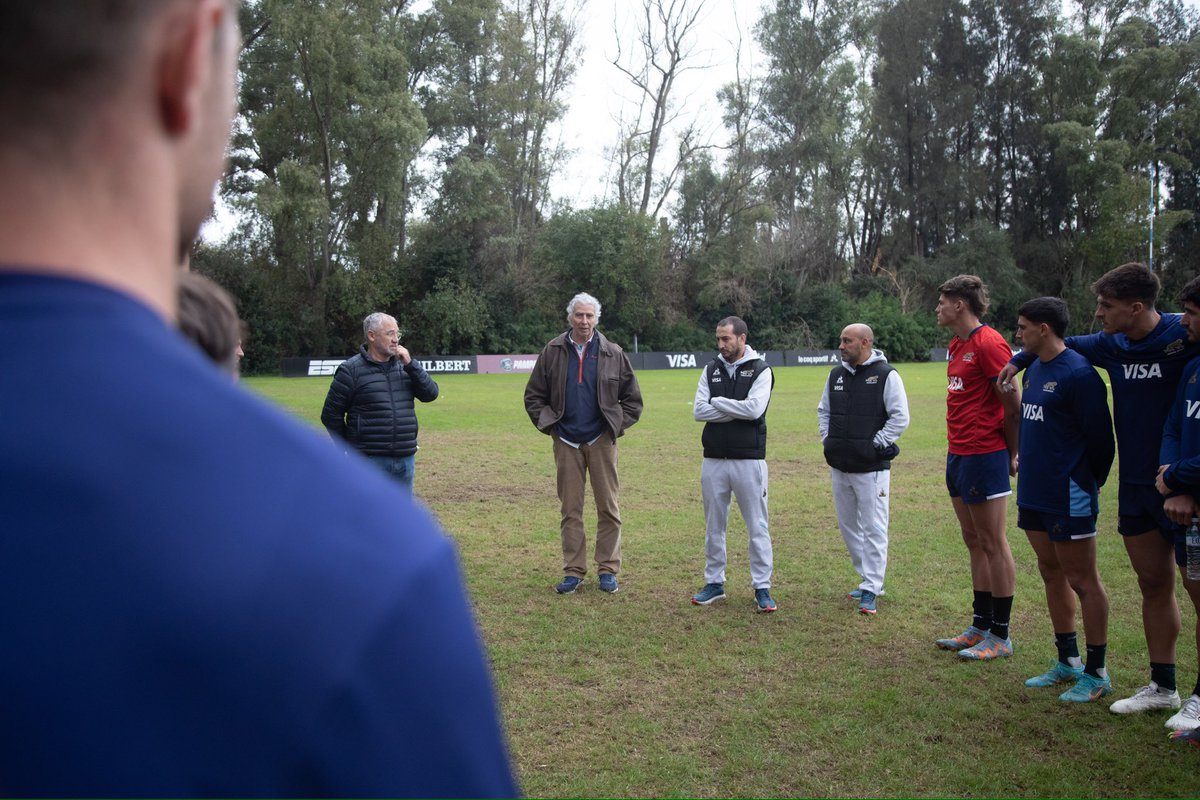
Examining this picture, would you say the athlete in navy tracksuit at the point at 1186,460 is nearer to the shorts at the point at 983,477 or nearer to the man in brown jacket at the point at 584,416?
the shorts at the point at 983,477

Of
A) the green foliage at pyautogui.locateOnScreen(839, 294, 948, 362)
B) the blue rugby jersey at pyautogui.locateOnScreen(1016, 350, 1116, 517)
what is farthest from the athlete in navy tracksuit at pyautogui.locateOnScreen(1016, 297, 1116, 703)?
Answer: the green foliage at pyautogui.locateOnScreen(839, 294, 948, 362)

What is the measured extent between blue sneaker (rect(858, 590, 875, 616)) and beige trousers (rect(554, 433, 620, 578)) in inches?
82.3

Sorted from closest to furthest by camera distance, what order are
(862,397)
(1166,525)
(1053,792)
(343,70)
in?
1. (1053,792)
2. (1166,525)
3. (862,397)
4. (343,70)

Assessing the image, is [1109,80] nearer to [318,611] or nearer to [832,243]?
[832,243]

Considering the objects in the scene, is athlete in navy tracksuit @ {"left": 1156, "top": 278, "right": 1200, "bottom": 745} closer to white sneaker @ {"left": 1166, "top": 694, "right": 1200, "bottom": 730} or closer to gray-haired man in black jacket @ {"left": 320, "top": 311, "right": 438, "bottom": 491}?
white sneaker @ {"left": 1166, "top": 694, "right": 1200, "bottom": 730}

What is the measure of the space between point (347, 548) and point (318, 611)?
0.16ft

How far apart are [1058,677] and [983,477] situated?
1.36 m

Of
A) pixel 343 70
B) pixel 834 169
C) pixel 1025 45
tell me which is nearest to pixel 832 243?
pixel 834 169

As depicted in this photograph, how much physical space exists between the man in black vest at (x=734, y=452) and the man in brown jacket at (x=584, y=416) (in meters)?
0.80

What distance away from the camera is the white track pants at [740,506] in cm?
759

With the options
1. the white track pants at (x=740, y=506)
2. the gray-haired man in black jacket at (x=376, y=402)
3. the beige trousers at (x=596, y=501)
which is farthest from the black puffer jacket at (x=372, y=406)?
the white track pants at (x=740, y=506)

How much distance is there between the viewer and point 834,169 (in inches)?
2247

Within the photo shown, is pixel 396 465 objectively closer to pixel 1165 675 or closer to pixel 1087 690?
pixel 1087 690

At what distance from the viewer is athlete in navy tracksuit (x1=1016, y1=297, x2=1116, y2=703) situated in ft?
18.2
